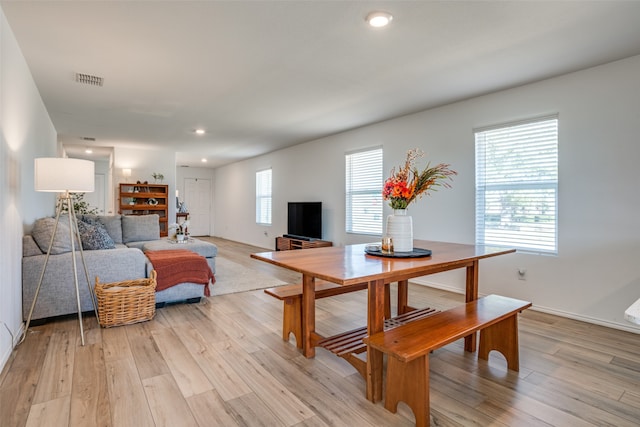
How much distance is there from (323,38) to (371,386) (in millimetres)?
2417

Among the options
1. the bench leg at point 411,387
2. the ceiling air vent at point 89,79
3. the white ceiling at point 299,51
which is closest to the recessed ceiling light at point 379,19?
the white ceiling at point 299,51

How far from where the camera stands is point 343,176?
230 inches

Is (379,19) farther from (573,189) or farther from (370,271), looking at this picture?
(573,189)

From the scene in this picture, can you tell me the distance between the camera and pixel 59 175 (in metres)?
2.62

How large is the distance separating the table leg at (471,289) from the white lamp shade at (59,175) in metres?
3.06

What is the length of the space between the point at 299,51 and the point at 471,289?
236 centimetres

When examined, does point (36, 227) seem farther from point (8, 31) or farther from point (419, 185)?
point (419, 185)

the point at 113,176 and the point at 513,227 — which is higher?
the point at 113,176

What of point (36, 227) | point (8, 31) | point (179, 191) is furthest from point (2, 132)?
point (179, 191)

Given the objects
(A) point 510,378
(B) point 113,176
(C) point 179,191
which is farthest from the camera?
(C) point 179,191

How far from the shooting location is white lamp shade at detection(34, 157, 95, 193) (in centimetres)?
258

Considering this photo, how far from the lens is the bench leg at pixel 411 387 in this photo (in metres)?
1.62

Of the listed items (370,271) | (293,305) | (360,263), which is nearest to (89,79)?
(293,305)

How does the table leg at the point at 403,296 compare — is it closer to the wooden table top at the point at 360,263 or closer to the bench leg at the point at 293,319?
the wooden table top at the point at 360,263
